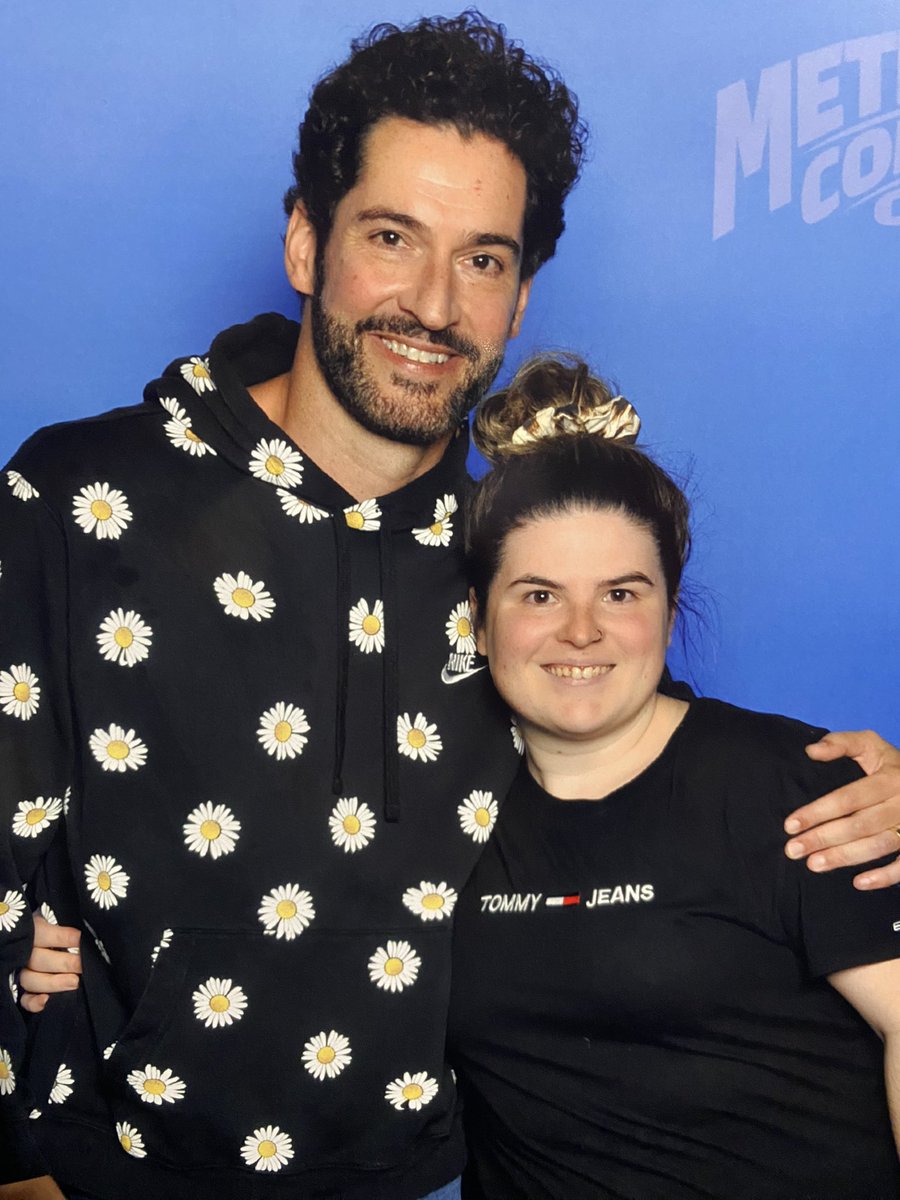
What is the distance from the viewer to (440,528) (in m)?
1.80

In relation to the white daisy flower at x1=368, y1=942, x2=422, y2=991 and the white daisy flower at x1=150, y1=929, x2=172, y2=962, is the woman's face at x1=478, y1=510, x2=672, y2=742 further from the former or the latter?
the white daisy flower at x1=150, y1=929, x2=172, y2=962

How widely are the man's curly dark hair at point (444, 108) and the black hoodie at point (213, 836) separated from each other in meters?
0.41

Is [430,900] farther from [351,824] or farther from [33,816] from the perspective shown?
[33,816]

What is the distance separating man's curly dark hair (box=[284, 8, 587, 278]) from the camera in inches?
71.6

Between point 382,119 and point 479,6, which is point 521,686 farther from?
point 479,6

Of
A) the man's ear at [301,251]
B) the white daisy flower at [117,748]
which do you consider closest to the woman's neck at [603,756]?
the white daisy flower at [117,748]

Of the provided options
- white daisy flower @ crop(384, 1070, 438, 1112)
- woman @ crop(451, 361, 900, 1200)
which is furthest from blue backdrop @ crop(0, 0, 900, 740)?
white daisy flower @ crop(384, 1070, 438, 1112)

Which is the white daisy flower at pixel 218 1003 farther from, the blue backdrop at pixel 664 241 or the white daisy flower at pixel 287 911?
the blue backdrop at pixel 664 241

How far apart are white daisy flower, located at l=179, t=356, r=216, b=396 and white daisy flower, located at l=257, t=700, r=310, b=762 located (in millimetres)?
391

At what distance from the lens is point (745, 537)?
240 cm

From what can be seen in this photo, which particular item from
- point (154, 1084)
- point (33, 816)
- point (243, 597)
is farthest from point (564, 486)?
point (154, 1084)

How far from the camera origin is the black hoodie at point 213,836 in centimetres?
158

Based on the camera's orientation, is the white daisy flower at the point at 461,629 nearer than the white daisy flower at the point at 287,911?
No

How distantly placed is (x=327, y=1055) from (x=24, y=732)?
48 cm
